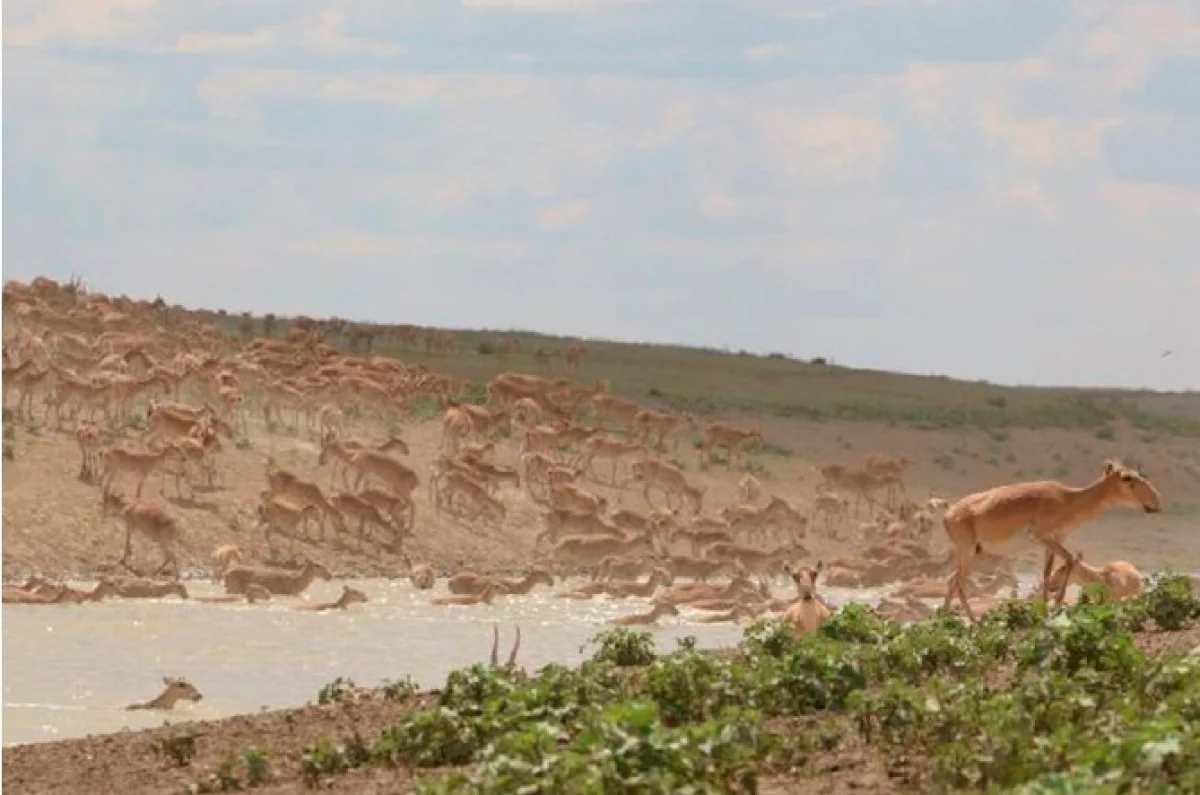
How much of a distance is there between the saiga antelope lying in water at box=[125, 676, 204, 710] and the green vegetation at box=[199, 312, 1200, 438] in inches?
1056

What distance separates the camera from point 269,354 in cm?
4075

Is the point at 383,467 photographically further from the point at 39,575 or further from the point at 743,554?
the point at 39,575

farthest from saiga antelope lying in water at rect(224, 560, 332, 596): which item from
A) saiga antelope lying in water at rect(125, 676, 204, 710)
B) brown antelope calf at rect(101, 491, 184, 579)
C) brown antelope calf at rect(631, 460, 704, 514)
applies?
brown antelope calf at rect(631, 460, 704, 514)

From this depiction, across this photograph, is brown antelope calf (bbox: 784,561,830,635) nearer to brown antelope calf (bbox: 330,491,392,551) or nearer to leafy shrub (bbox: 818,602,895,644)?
leafy shrub (bbox: 818,602,895,644)

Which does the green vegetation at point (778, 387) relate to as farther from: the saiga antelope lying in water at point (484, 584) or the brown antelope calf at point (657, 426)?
the saiga antelope lying in water at point (484, 584)

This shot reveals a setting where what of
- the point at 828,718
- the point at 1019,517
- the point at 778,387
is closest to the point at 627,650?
the point at 828,718

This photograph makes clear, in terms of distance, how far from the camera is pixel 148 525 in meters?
26.1

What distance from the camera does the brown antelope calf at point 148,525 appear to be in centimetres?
2611

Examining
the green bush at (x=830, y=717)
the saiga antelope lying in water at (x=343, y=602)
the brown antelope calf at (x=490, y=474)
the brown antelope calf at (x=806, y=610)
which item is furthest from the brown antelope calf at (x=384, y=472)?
the green bush at (x=830, y=717)

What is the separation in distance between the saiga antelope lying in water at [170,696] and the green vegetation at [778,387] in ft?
88.0

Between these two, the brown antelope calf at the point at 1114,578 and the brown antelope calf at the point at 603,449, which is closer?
the brown antelope calf at the point at 1114,578

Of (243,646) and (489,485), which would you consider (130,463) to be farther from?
(243,646)

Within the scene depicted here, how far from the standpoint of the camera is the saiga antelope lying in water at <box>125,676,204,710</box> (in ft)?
57.3

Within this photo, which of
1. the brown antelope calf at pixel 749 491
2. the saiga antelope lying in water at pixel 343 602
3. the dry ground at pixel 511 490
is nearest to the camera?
the saiga antelope lying in water at pixel 343 602
